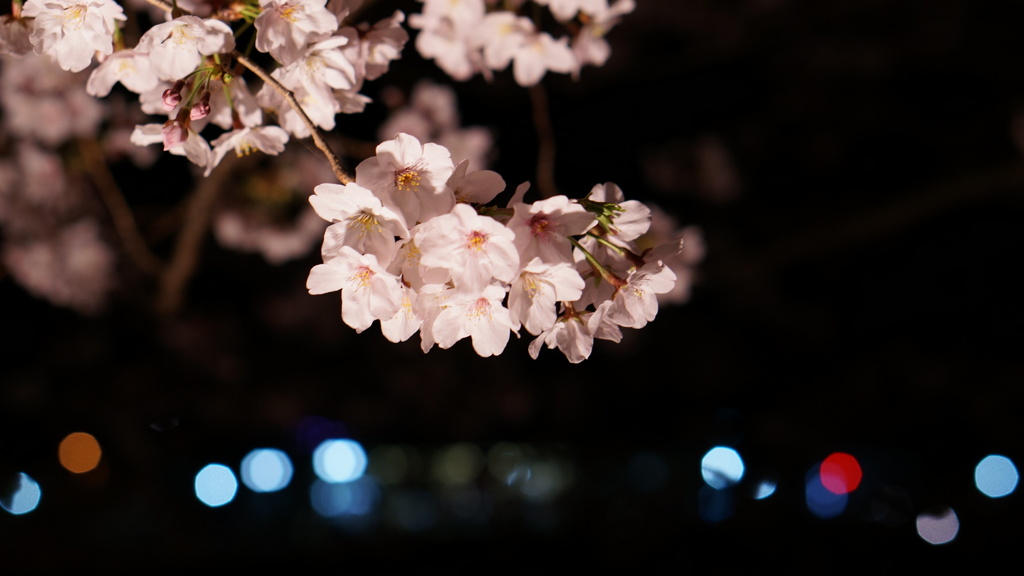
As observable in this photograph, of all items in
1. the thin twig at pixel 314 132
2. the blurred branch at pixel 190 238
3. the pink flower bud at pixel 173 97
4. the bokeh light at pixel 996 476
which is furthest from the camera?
the bokeh light at pixel 996 476

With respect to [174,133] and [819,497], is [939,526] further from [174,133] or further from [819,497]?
[174,133]

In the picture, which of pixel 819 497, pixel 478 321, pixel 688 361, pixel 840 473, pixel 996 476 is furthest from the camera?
pixel 688 361

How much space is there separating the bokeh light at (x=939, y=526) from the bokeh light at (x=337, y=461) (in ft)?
13.2

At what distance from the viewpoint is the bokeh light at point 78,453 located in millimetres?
3865

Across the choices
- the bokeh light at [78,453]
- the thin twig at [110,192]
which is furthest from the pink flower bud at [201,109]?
the bokeh light at [78,453]

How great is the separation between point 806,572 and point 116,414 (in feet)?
12.3

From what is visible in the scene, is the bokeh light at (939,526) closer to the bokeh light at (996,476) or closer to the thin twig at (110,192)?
the bokeh light at (996,476)

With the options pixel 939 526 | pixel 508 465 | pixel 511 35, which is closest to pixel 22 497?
pixel 508 465

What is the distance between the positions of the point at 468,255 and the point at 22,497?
4.48 m

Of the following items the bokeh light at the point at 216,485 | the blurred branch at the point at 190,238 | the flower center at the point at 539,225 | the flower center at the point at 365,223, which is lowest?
the bokeh light at the point at 216,485

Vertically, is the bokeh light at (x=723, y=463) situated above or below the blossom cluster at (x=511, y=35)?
below

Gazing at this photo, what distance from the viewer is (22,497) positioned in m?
4.05

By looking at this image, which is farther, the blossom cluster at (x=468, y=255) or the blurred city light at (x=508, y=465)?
the blurred city light at (x=508, y=465)

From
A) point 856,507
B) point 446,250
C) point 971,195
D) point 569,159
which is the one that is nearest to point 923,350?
point 856,507
